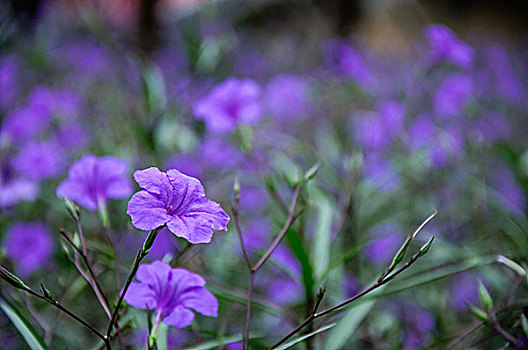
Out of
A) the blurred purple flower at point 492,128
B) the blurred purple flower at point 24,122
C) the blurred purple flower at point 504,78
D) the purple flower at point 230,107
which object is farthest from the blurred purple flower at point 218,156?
the blurred purple flower at point 504,78

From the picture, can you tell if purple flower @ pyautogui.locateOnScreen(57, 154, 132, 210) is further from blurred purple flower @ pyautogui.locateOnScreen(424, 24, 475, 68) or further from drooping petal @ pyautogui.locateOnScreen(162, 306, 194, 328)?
blurred purple flower @ pyautogui.locateOnScreen(424, 24, 475, 68)

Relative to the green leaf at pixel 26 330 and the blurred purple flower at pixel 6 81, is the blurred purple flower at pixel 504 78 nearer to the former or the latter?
the blurred purple flower at pixel 6 81

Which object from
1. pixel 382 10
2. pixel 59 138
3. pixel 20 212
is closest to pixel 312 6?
pixel 382 10

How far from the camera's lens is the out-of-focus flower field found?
63cm

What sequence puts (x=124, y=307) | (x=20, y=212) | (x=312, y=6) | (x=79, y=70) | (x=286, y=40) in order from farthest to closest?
(x=286, y=40) → (x=312, y=6) → (x=79, y=70) → (x=20, y=212) → (x=124, y=307)

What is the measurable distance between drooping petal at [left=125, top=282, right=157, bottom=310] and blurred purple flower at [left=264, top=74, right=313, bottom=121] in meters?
1.53

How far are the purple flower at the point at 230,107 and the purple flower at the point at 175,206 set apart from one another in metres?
0.55

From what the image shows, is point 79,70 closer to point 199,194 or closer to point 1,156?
point 1,156

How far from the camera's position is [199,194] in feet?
1.72

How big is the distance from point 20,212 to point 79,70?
1.43 m

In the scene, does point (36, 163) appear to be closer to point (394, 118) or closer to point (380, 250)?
point (380, 250)

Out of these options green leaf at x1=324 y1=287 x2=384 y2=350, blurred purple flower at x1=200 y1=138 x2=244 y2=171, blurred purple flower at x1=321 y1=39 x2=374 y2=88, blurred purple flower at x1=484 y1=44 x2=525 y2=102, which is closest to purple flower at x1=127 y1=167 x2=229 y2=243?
green leaf at x1=324 y1=287 x2=384 y2=350

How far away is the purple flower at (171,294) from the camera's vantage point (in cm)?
57

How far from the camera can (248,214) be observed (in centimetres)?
145
